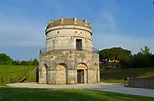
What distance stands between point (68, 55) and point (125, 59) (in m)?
33.1

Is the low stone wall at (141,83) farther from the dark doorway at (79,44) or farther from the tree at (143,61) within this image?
the tree at (143,61)

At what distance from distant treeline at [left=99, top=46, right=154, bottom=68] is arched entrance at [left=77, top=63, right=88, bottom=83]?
2643 centimetres

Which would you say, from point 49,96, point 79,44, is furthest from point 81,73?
point 49,96

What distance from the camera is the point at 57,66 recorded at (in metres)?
32.2

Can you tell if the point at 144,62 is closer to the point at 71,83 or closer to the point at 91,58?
the point at 91,58

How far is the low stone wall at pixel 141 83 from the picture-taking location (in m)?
23.1

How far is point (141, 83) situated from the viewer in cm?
2427

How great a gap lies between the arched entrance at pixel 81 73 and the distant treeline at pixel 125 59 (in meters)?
26.4

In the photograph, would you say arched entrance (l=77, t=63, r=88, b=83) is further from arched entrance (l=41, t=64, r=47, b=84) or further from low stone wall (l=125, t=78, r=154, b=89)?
low stone wall (l=125, t=78, r=154, b=89)

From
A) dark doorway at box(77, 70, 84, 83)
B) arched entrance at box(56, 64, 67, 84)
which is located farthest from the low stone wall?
arched entrance at box(56, 64, 67, 84)

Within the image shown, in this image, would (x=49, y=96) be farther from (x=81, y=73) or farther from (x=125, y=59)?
(x=125, y=59)

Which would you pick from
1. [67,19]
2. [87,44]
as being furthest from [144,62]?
[67,19]

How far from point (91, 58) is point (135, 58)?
27.6 m

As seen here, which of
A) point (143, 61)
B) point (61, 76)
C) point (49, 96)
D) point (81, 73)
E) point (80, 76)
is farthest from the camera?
point (143, 61)
